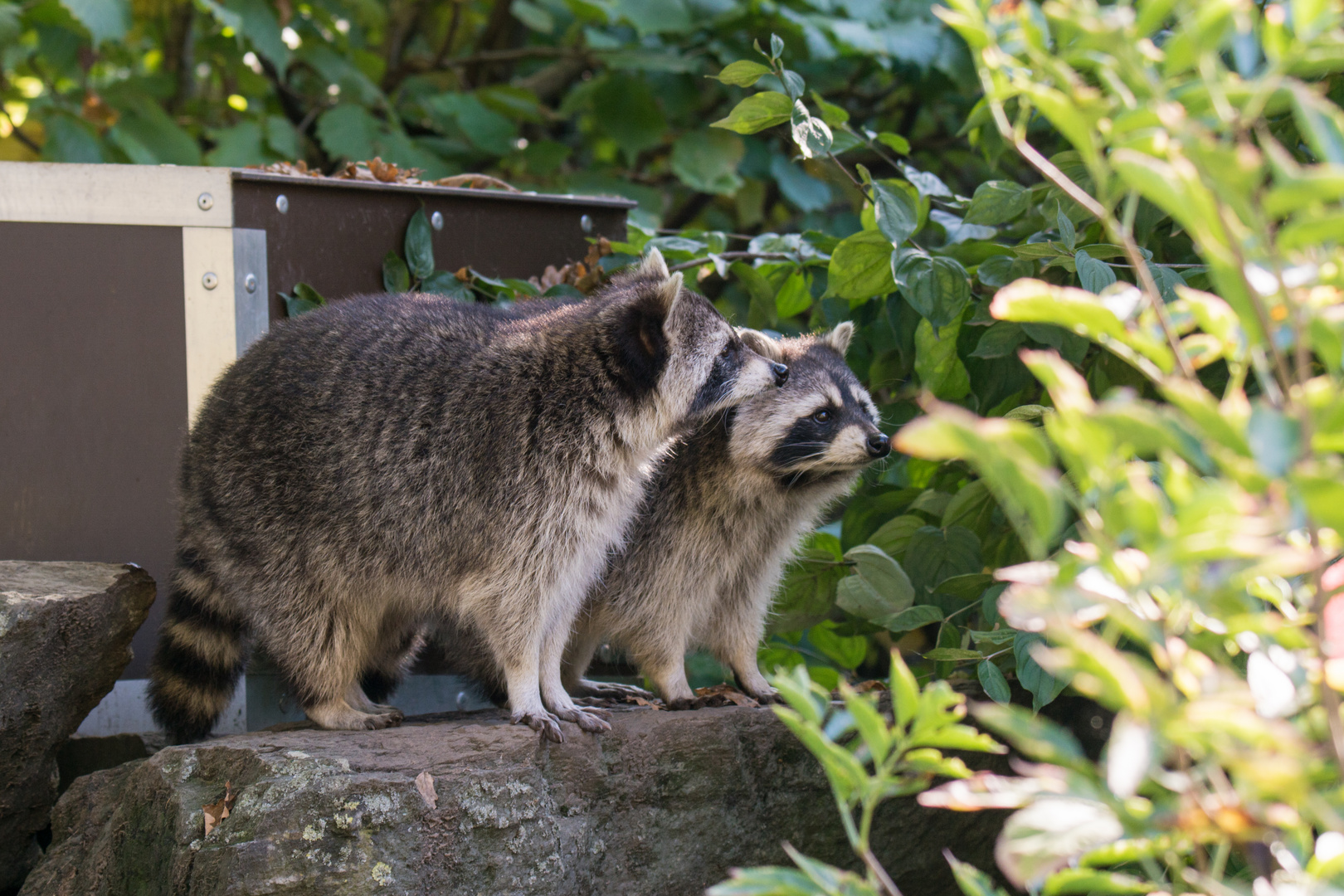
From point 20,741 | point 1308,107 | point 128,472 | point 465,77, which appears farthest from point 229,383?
point 465,77

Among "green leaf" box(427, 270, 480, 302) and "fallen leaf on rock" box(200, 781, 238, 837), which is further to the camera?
"green leaf" box(427, 270, 480, 302)

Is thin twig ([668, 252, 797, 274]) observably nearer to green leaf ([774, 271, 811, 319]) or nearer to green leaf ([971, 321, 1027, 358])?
green leaf ([774, 271, 811, 319])

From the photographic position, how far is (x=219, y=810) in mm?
2768

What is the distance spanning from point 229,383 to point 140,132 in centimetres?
301

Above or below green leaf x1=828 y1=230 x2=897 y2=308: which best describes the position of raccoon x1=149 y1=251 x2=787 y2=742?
below

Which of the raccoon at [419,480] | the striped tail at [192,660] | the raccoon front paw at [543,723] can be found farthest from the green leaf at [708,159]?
the raccoon front paw at [543,723]

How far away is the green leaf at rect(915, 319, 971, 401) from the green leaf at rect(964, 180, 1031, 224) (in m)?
0.33

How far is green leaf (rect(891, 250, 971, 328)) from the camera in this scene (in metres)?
3.60

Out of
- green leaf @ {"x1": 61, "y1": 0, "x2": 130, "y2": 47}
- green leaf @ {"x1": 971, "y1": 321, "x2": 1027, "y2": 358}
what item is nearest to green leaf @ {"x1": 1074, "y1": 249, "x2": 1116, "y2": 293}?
green leaf @ {"x1": 971, "y1": 321, "x2": 1027, "y2": 358}

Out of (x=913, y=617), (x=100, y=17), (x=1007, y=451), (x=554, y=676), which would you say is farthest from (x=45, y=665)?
(x=100, y=17)

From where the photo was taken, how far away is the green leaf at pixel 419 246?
4043 millimetres

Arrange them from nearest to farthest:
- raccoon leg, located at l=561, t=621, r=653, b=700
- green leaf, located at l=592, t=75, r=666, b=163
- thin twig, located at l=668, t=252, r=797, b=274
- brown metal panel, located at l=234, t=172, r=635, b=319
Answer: brown metal panel, located at l=234, t=172, r=635, b=319
raccoon leg, located at l=561, t=621, r=653, b=700
thin twig, located at l=668, t=252, r=797, b=274
green leaf, located at l=592, t=75, r=666, b=163

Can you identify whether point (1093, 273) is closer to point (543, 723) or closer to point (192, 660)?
point (543, 723)

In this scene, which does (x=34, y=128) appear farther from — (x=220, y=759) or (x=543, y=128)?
(x=220, y=759)
